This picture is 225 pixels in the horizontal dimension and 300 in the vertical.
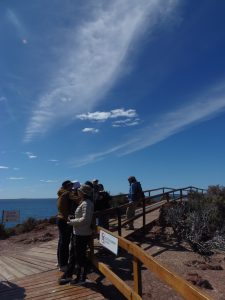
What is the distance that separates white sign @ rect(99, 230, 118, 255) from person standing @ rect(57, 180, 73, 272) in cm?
121

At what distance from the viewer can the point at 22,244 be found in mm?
13086

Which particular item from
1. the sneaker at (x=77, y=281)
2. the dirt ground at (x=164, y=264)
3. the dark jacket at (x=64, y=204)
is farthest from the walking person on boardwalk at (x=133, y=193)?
the sneaker at (x=77, y=281)

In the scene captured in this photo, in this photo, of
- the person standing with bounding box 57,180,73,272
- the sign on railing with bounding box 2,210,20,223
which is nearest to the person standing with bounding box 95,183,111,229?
the person standing with bounding box 57,180,73,272

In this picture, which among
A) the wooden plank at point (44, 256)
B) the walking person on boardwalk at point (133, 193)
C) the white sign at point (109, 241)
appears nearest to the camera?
the white sign at point (109, 241)

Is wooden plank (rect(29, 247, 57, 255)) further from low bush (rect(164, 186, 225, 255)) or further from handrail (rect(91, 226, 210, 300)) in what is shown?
low bush (rect(164, 186, 225, 255))

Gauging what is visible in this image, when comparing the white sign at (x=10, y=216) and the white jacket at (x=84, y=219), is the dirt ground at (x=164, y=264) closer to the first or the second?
the white jacket at (x=84, y=219)

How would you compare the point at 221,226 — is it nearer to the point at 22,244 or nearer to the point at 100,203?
the point at 100,203

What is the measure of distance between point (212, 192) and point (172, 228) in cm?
676

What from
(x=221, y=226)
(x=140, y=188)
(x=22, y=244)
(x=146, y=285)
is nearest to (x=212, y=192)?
(x=221, y=226)

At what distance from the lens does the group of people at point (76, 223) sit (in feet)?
22.6

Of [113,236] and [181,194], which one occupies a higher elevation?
[181,194]

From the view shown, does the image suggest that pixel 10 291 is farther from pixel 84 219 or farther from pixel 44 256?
pixel 44 256

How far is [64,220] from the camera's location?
25.7ft

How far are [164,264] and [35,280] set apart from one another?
8.09 ft
